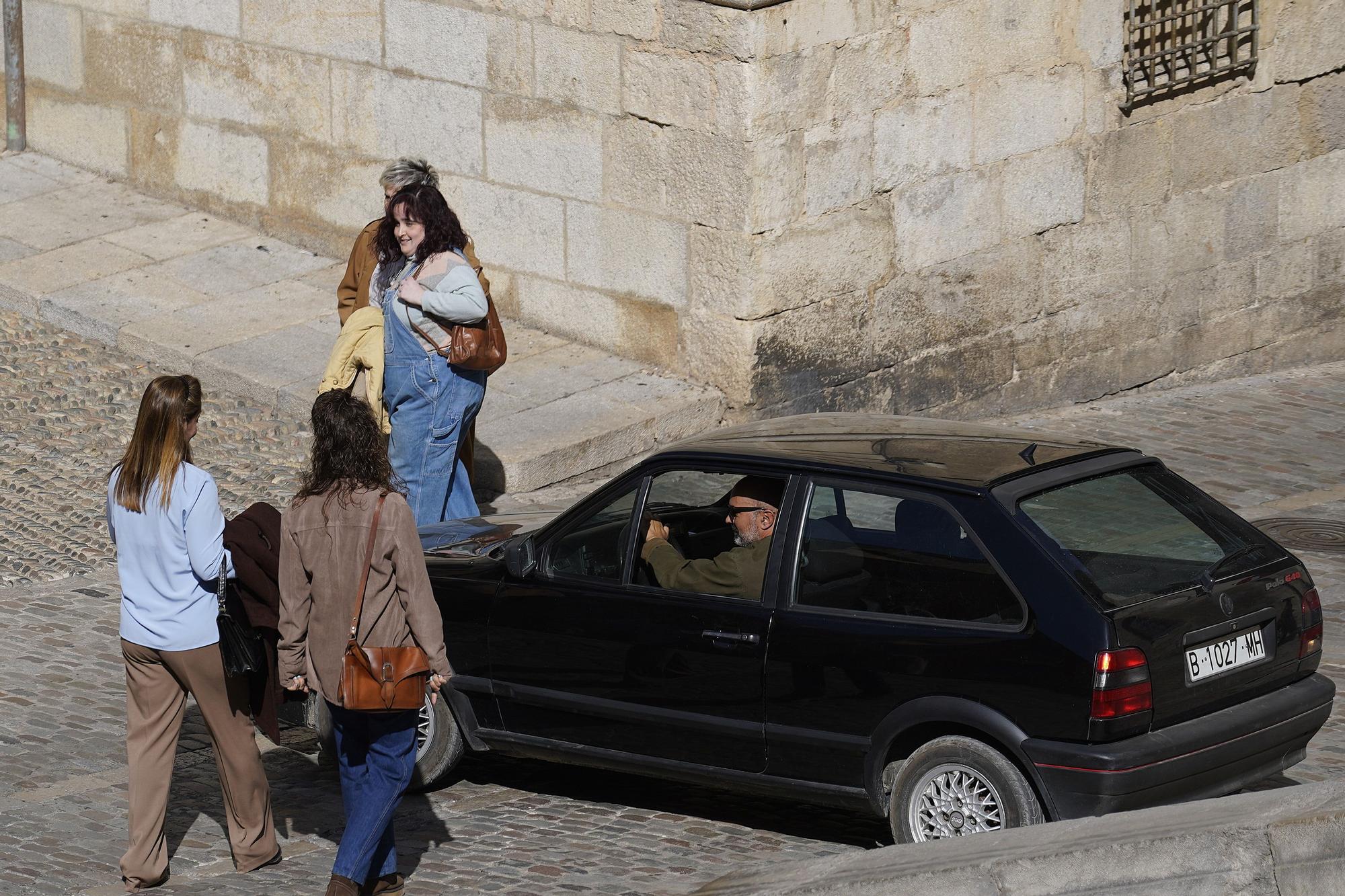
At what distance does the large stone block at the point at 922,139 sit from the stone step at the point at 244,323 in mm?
1787

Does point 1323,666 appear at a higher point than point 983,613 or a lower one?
lower

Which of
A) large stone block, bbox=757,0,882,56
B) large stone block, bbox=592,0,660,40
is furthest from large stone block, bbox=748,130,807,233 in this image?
large stone block, bbox=592,0,660,40

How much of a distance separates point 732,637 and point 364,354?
284cm

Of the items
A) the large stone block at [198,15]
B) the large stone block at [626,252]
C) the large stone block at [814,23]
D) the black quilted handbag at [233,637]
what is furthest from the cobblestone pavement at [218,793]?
the large stone block at [198,15]

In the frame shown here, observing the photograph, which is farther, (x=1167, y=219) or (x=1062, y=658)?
(x=1167, y=219)

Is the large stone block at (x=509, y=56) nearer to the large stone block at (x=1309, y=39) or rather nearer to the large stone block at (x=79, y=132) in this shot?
the large stone block at (x=79, y=132)

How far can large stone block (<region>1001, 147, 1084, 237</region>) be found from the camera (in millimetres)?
12406

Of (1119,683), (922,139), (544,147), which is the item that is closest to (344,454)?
(1119,683)

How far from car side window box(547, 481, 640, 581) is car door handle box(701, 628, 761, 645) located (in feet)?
1.45

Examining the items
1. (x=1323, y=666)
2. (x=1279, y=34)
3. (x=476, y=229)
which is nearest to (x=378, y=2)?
(x=476, y=229)

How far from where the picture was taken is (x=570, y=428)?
1099 cm

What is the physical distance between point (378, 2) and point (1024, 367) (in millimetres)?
4890

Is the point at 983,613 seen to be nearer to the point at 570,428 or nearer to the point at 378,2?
the point at 570,428

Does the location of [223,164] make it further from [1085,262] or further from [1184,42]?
[1184,42]
